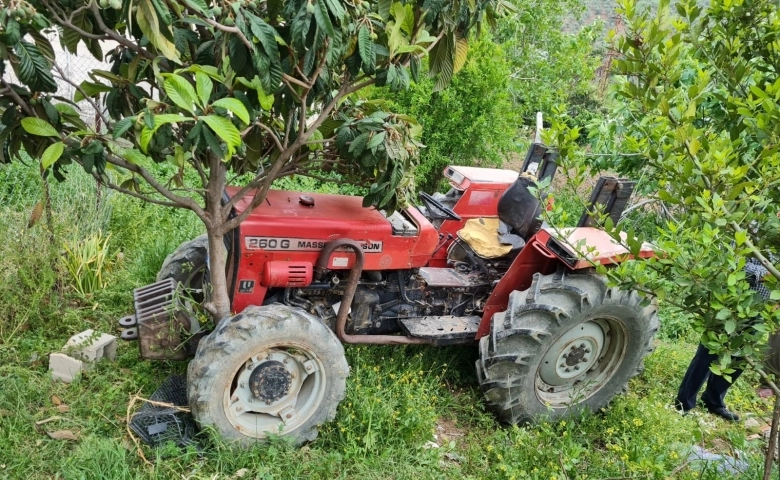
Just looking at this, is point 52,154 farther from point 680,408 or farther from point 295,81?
point 680,408

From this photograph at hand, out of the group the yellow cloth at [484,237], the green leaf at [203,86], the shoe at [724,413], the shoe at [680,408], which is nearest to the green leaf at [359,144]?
the green leaf at [203,86]

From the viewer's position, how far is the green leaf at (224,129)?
6.88 ft

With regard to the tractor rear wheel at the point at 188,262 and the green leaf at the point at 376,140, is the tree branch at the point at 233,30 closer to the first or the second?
the green leaf at the point at 376,140

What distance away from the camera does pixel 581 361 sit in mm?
3949

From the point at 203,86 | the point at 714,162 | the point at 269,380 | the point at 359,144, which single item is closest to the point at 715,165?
the point at 714,162

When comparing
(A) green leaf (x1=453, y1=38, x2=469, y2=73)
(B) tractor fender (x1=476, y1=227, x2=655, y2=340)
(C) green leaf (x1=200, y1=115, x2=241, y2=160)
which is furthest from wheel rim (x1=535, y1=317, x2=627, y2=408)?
(C) green leaf (x1=200, y1=115, x2=241, y2=160)

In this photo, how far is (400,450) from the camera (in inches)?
129

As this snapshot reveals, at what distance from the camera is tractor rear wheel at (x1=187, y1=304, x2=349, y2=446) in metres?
2.96

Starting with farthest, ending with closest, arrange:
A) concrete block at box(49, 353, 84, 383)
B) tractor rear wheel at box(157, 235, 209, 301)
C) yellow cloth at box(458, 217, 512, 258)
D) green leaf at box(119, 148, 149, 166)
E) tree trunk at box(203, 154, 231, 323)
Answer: yellow cloth at box(458, 217, 512, 258) → tractor rear wheel at box(157, 235, 209, 301) → concrete block at box(49, 353, 84, 383) → tree trunk at box(203, 154, 231, 323) → green leaf at box(119, 148, 149, 166)

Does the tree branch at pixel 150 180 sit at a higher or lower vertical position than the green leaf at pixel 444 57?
lower

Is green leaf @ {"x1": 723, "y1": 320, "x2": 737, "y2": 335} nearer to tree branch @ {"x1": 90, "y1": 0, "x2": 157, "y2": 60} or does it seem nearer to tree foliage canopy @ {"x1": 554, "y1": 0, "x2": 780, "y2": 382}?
tree foliage canopy @ {"x1": 554, "y1": 0, "x2": 780, "y2": 382}

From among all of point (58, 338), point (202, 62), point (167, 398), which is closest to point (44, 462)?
point (167, 398)

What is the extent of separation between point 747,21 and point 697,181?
0.64 m

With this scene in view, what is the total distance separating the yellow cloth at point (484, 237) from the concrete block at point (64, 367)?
261cm
